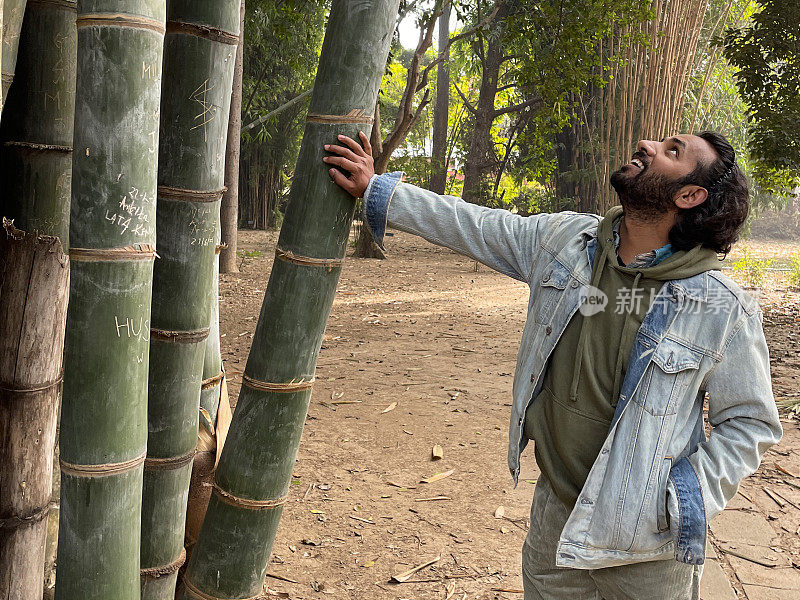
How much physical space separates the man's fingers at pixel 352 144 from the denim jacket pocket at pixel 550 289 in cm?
56

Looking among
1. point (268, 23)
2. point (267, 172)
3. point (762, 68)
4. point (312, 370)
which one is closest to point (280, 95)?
point (267, 172)

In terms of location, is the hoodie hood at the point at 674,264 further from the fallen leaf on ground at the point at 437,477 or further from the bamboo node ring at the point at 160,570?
the fallen leaf on ground at the point at 437,477

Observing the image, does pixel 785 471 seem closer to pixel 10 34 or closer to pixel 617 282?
pixel 617 282

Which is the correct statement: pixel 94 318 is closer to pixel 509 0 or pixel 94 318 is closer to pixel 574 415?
pixel 574 415

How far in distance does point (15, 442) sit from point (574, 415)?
4.20 ft

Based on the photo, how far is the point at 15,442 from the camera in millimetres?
1745

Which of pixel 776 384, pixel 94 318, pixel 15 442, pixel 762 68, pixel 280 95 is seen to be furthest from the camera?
pixel 280 95

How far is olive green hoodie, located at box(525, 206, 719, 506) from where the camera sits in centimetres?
176

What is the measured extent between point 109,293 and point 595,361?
1072 millimetres

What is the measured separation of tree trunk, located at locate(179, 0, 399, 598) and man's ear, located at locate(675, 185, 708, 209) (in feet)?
2.34

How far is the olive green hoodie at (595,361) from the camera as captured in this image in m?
1.76

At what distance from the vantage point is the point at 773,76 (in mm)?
6863

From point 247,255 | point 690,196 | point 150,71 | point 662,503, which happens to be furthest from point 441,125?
point 150,71

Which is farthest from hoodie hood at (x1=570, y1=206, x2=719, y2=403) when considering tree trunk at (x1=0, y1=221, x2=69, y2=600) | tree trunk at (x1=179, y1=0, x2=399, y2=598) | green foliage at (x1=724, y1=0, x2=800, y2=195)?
green foliage at (x1=724, y1=0, x2=800, y2=195)
